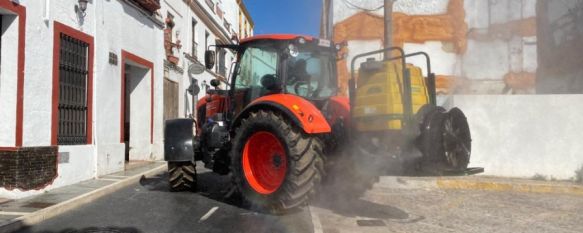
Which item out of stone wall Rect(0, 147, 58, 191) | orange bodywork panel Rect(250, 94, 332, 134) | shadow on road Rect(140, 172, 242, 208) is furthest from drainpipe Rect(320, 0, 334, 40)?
stone wall Rect(0, 147, 58, 191)

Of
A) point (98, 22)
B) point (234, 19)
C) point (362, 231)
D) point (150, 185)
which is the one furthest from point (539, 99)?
point (234, 19)

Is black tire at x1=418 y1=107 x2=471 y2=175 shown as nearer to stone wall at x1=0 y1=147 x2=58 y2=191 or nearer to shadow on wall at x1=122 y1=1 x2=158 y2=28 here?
stone wall at x1=0 y1=147 x2=58 y2=191

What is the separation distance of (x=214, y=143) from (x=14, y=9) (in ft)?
11.6

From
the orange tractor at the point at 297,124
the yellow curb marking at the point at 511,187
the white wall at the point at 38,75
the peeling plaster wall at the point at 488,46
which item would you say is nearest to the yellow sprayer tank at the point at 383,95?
the orange tractor at the point at 297,124

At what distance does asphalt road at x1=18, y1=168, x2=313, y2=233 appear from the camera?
17.6 feet

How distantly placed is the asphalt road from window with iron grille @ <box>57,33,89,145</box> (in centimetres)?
170

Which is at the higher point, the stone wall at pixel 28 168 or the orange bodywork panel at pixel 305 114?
the orange bodywork panel at pixel 305 114

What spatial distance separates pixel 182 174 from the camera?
7.66 meters

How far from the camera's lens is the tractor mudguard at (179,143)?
7211mm

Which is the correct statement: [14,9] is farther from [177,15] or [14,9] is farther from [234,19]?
[234,19]

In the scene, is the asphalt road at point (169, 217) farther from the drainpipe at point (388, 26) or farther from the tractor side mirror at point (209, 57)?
the drainpipe at point (388, 26)

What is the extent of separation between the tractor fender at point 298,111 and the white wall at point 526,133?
5337 mm

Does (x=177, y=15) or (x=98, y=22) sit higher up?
(x=177, y=15)

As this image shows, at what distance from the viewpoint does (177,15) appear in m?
16.3
